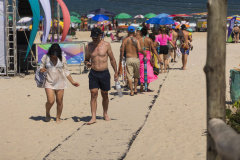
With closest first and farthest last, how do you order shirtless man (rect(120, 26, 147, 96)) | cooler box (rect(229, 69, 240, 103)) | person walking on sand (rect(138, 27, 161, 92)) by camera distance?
1. cooler box (rect(229, 69, 240, 103))
2. shirtless man (rect(120, 26, 147, 96))
3. person walking on sand (rect(138, 27, 161, 92))

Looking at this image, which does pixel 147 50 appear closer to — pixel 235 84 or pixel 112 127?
pixel 235 84

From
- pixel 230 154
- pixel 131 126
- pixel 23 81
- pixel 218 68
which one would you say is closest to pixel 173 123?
pixel 131 126

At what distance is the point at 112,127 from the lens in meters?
7.82

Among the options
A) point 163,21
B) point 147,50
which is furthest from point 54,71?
point 163,21

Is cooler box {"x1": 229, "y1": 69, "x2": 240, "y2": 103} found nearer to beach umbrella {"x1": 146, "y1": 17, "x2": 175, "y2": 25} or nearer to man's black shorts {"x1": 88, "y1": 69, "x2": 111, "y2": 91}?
man's black shorts {"x1": 88, "y1": 69, "x2": 111, "y2": 91}

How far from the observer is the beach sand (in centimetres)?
642

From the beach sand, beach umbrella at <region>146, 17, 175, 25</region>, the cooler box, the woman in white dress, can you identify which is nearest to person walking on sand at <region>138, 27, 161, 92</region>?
the beach sand

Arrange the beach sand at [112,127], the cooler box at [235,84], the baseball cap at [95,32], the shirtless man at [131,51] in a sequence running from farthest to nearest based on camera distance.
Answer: the shirtless man at [131,51] < the cooler box at [235,84] < the baseball cap at [95,32] < the beach sand at [112,127]

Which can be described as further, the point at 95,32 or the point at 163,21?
the point at 163,21

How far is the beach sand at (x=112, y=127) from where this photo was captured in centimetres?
642

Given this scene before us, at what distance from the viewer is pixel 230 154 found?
101 inches

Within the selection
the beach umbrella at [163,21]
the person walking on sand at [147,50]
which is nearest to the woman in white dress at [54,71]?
the person walking on sand at [147,50]

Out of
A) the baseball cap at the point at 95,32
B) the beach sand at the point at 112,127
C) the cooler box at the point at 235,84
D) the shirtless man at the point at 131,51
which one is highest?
the baseball cap at the point at 95,32

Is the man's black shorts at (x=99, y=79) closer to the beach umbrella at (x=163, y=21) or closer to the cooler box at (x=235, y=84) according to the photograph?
the cooler box at (x=235, y=84)
